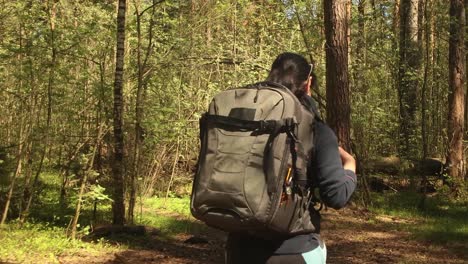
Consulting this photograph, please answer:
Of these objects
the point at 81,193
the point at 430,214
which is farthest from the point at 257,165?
the point at 430,214

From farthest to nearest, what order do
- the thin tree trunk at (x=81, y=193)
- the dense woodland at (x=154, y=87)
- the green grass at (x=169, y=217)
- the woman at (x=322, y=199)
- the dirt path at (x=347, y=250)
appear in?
the green grass at (x=169, y=217) → the dense woodland at (x=154, y=87) → the thin tree trunk at (x=81, y=193) → the dirt path at (x=347, y=250) → the woman at (x=322, y=199)

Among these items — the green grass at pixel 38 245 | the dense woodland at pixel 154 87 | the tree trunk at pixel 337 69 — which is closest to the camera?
the green grass at pixel 38 245

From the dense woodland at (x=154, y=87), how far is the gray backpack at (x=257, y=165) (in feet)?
10.9

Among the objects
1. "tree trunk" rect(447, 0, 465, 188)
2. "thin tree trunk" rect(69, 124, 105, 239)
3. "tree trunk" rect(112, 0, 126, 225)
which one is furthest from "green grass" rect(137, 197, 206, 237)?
"tree trunk" rect(447, 0, 465, 188)

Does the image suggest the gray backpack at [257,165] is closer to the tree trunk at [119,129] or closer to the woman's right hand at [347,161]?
the woman's right hand at [347,161]

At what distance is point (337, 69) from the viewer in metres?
10.9

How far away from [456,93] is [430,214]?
4004 mm

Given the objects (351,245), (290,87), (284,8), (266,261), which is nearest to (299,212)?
(266,261)

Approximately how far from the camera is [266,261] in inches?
83.5

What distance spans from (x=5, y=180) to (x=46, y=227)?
148 centimetres

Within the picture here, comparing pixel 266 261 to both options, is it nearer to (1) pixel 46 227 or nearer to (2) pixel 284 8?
(1) pixel 46 227

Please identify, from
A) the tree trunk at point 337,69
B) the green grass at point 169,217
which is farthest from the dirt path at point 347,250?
the tree trunk at point 337,69

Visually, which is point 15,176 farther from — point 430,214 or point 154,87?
point 430,214

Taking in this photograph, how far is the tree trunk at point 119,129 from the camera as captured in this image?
843 centimetres
